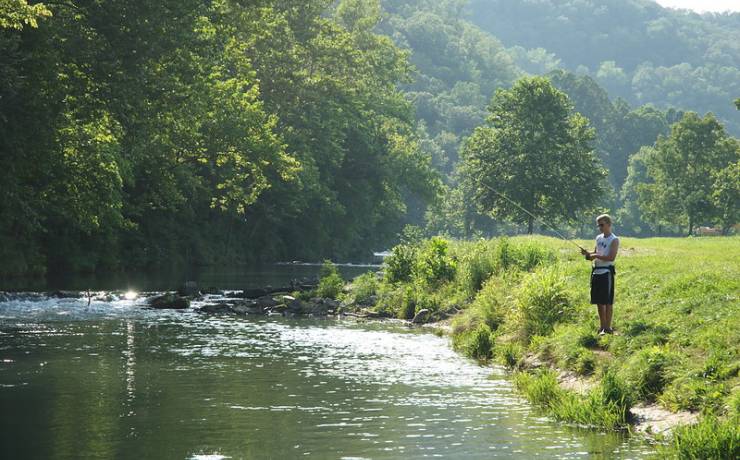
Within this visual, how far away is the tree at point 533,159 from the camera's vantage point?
238 ft

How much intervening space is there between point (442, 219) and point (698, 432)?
132597 millimetres

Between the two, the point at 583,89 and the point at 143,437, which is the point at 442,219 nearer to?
the point at 583,89

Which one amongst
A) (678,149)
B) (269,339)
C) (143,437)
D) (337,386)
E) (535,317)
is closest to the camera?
(143,437)

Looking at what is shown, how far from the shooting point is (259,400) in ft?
62.6

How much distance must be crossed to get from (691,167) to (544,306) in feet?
230

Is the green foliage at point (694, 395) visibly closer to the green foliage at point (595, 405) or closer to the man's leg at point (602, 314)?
the green foliage at point (595, 405)

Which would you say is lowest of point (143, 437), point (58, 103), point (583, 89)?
point (143, 437)

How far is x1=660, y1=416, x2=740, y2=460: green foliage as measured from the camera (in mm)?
13617

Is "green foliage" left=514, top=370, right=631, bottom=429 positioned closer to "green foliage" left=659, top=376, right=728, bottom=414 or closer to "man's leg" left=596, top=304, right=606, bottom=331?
"green foliage" left=659, top=376, right=728, bottom=414

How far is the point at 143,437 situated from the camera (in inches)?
615

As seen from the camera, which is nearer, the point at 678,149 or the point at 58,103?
the point at 58,103

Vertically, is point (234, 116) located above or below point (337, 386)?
above

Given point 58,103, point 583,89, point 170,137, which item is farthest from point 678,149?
→ point 583,89

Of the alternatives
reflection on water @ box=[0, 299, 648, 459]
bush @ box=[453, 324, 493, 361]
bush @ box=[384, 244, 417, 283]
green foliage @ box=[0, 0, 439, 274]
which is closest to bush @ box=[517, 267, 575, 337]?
bush @ box=[453, 324, 493, 361]
